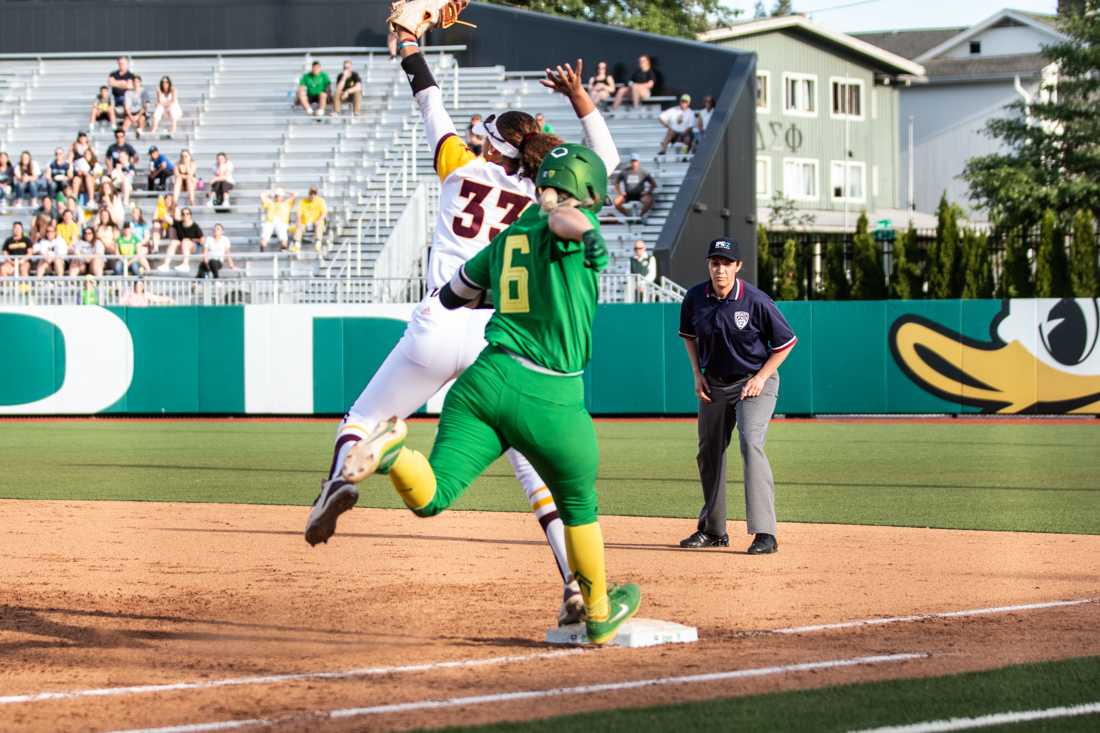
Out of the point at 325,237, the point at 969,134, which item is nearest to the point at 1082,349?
the point at 325,237

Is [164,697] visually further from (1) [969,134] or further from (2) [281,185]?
(1) [969,134]

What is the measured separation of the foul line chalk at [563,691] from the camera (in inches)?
221

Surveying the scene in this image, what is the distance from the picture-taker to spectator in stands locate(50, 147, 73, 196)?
3203cm

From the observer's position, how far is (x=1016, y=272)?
3472 cm

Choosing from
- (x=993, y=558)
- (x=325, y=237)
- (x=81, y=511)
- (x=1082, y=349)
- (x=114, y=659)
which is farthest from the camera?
(x=325, y=237)

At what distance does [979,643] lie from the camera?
7.18 m

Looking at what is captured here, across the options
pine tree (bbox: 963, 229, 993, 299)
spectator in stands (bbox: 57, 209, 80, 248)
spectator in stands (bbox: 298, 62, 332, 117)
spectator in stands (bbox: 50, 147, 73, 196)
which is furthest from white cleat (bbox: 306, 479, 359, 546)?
pine tree (bbox: 963, 229, 993, 299)

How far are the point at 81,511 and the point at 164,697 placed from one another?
7.41 m

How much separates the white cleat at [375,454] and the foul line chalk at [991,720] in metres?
2.05

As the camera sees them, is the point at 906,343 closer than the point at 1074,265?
Yes

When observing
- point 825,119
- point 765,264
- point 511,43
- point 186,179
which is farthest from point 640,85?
point 825,119

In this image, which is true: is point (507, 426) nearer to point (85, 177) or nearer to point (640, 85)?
point (85, 177)

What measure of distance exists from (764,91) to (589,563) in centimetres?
5092

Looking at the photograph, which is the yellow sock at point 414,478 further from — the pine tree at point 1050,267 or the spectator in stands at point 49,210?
the pine tree at point 1050,267
